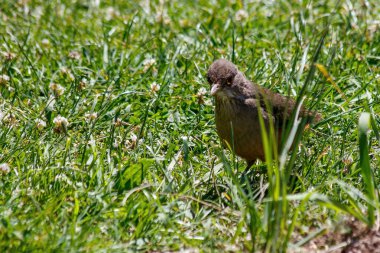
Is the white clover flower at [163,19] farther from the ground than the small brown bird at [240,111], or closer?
farther from the ground

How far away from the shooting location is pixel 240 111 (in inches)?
230

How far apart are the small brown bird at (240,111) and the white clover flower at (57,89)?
4.41 feet

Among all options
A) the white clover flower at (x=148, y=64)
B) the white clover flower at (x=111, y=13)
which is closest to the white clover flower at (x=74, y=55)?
the white clover flower at (x=148, y=64)

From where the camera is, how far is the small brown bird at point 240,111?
5719 millimetres

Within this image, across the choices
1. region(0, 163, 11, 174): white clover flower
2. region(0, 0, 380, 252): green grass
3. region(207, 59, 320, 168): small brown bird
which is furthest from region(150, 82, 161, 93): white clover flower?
region(0, 163, 11, 174): white clover flower

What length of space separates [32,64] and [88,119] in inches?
42.9

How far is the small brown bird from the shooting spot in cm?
Result: 572

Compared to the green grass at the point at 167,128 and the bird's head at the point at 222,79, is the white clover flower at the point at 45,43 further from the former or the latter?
the bird's head at the point at 222,79

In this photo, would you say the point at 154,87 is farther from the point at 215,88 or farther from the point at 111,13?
the point at 111,13

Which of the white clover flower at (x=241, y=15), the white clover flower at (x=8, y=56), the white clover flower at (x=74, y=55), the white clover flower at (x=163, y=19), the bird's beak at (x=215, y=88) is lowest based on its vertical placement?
the white clover flower at (x=74, y=55)

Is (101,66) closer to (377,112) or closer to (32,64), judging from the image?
(32,64)

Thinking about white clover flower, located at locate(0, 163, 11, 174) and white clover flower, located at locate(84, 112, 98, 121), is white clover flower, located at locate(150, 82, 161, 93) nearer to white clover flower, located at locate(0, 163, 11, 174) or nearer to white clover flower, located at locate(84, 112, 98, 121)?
white clover flower, located at locate(84, 112, 98, 121)

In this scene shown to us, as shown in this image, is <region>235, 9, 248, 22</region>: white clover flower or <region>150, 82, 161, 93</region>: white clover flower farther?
<region>235, 9, 248, 22</region>: white clover flower

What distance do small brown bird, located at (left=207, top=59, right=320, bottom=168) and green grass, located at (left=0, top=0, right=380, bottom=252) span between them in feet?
0.56
